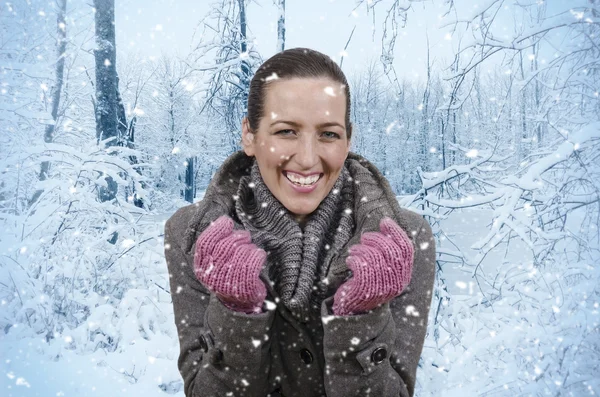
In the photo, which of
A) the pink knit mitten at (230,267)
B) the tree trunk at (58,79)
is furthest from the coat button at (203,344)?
the tree trunk at (58,79)

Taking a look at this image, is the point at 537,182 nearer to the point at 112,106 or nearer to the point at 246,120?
the point at 246,120

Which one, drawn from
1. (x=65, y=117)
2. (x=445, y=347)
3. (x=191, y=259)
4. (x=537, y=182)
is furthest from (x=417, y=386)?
(x=65, y=117)

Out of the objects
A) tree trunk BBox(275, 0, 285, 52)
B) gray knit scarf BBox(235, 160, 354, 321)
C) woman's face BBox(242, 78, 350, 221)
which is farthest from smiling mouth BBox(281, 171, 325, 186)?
tree trunk BBox(275, 0, 285, 52)

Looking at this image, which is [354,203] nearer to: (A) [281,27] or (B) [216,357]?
(B) [216,357]

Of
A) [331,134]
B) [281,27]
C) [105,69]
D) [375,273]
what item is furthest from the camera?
[105,69]

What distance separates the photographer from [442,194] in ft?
13.3

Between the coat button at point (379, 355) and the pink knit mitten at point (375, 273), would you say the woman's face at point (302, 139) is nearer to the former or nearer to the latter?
the pink knit mitten at point (375, 273)

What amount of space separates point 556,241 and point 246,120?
289 cm

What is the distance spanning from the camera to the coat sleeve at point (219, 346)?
1.69 metres

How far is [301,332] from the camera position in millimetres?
2018

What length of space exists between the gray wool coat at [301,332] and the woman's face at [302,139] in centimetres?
24

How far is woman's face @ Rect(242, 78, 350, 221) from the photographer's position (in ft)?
6.21

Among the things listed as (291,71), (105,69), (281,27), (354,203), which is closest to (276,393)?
(354,203)

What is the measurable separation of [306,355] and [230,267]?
69cm
